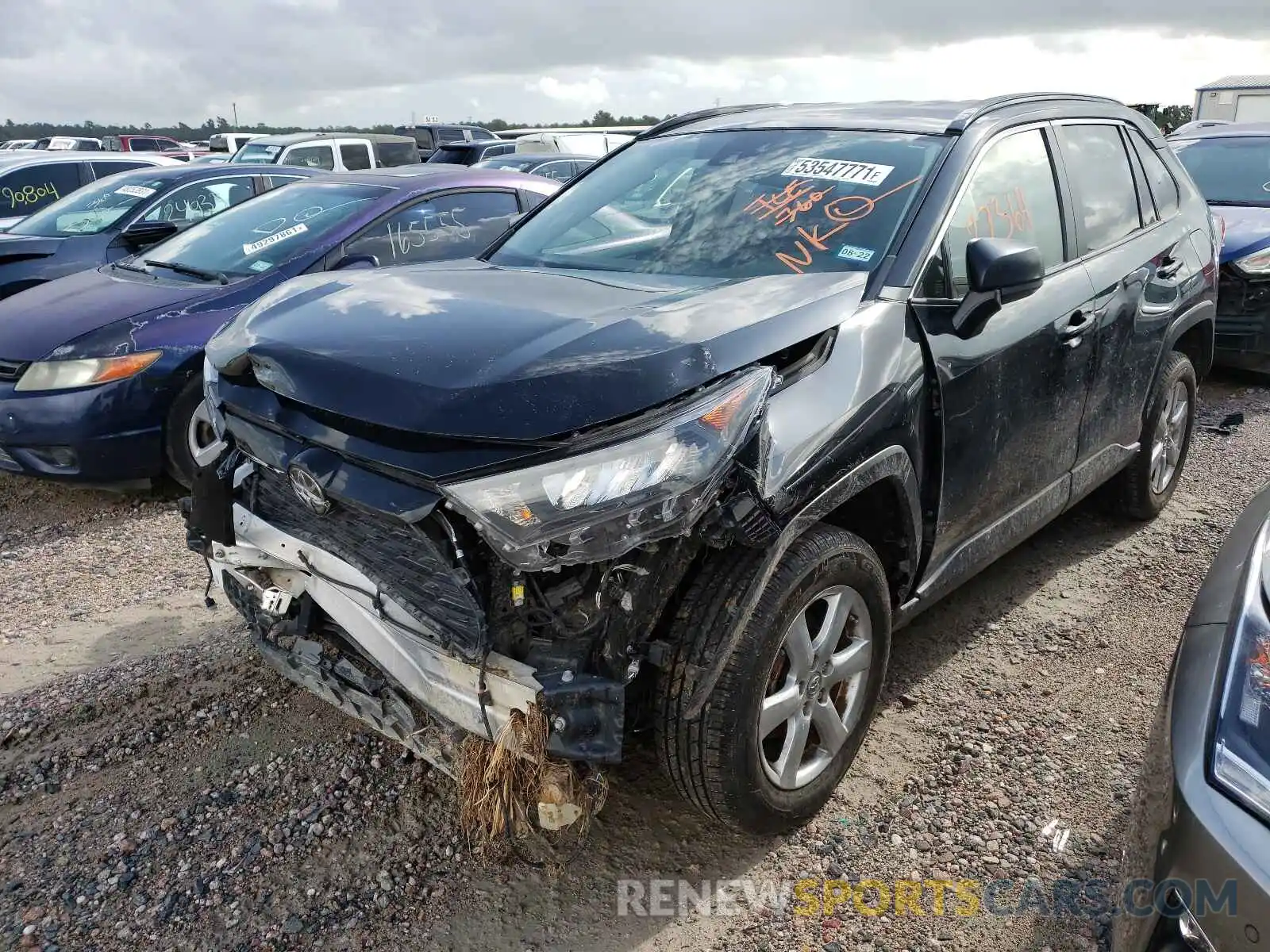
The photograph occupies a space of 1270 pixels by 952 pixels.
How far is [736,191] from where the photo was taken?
321cm

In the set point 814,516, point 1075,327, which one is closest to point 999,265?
point 1075,327

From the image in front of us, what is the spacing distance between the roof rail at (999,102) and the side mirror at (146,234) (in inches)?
202

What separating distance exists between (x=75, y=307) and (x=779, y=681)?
4.40 metres

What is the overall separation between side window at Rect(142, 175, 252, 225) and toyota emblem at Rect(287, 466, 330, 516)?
6213 mm

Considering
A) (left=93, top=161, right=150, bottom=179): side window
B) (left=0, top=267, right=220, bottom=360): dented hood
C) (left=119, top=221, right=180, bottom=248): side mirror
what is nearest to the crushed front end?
(left=0, top=267, right=220, bottom=360): dented hood

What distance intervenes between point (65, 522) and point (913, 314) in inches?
169

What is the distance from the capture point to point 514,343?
7.51ft

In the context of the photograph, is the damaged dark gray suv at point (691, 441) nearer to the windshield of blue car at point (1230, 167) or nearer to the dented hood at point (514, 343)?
the dented hood at point (514, 343)

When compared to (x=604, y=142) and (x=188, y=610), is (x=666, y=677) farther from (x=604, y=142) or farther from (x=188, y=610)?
(x=604, y=142)

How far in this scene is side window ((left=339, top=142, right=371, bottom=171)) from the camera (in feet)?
49.4

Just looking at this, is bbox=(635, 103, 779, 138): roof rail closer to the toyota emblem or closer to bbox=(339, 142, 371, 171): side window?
the toyota emblem

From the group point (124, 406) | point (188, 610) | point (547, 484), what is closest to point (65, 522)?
point (124, 406)

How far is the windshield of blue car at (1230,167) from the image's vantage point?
7.81 meters

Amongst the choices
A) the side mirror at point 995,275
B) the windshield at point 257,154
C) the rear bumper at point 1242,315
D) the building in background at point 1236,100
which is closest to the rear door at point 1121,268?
the side mirror at point 995,275
